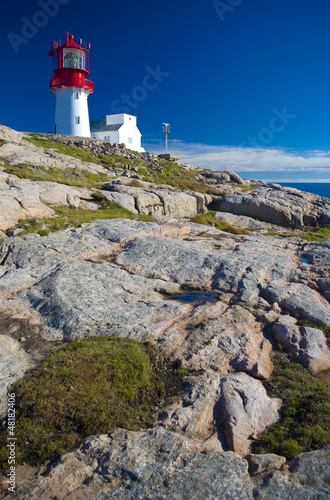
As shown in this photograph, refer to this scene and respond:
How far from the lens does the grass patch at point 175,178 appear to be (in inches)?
1789

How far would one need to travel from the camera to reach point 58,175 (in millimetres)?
34875

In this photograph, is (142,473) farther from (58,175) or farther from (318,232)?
(318,232)

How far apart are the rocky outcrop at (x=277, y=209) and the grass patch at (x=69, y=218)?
1470 cm

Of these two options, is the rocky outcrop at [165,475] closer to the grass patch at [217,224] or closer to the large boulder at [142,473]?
the large boulder at [142,473]

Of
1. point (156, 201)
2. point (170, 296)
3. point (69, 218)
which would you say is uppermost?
point (156, 201)

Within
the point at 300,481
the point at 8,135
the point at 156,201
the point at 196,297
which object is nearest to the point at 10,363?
the point at 196,297

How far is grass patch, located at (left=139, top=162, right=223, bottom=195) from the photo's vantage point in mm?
45438

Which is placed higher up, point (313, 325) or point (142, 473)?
point (313, 325)

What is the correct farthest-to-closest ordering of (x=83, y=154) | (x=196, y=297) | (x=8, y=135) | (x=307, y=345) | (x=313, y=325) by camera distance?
1. (x=83, y=154)
2. (x=8, y=135)
3. (x=196, y=297)
4. (x=313, y=325)
5. (x=307, y=345)

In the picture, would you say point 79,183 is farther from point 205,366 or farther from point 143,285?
point 205,366

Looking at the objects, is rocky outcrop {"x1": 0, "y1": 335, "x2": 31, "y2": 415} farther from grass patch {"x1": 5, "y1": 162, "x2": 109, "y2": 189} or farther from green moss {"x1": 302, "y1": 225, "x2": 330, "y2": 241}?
green moss {"x1": 302, "y1": 225, "x2": 330, "y2": 241}

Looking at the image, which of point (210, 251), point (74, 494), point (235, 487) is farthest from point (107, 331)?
point (210, 251)

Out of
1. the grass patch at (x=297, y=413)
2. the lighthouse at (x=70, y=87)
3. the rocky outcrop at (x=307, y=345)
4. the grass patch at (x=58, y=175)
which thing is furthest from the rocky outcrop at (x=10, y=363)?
the lighthouse at (x=70, y=87)

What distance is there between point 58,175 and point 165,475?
33.4 metres
